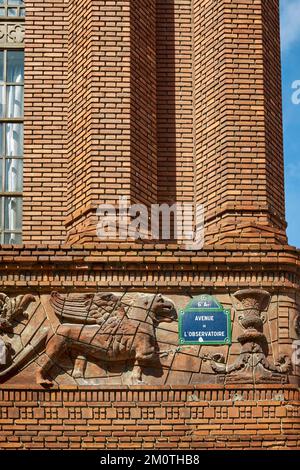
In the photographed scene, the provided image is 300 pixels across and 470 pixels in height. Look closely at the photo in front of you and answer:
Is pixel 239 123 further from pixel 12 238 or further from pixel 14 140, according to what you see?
pixel 12 238

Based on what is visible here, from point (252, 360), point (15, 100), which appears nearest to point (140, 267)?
point (252, 360)

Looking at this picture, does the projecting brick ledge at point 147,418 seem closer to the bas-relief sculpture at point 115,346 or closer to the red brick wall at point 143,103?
the bas-relief sculpture at point 115,346

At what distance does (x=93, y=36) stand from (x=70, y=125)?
1.05 m

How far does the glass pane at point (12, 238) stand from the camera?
13.2m

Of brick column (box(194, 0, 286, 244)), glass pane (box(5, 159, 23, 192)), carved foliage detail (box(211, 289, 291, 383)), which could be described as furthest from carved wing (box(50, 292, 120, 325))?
glass pane (box(5, 159, 23, 192))

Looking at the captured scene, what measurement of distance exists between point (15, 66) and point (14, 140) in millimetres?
957

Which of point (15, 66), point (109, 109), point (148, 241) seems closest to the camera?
point (148, 241)

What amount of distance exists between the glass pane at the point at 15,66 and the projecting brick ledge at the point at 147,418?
4.11m

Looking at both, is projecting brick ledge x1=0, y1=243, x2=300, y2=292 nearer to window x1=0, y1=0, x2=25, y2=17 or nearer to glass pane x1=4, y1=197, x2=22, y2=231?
glass pane x1=4, y1=197, x2=22, y2=231

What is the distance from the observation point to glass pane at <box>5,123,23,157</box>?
44.4 feet

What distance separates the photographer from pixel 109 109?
41.9ft

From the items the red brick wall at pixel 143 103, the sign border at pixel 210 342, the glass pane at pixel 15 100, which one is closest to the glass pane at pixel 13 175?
the glass pane at pixel 15 100

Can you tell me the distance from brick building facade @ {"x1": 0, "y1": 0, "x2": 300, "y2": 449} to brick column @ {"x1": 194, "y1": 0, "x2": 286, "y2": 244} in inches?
0.8

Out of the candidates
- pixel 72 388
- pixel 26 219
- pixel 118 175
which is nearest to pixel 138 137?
pixel 118 175
